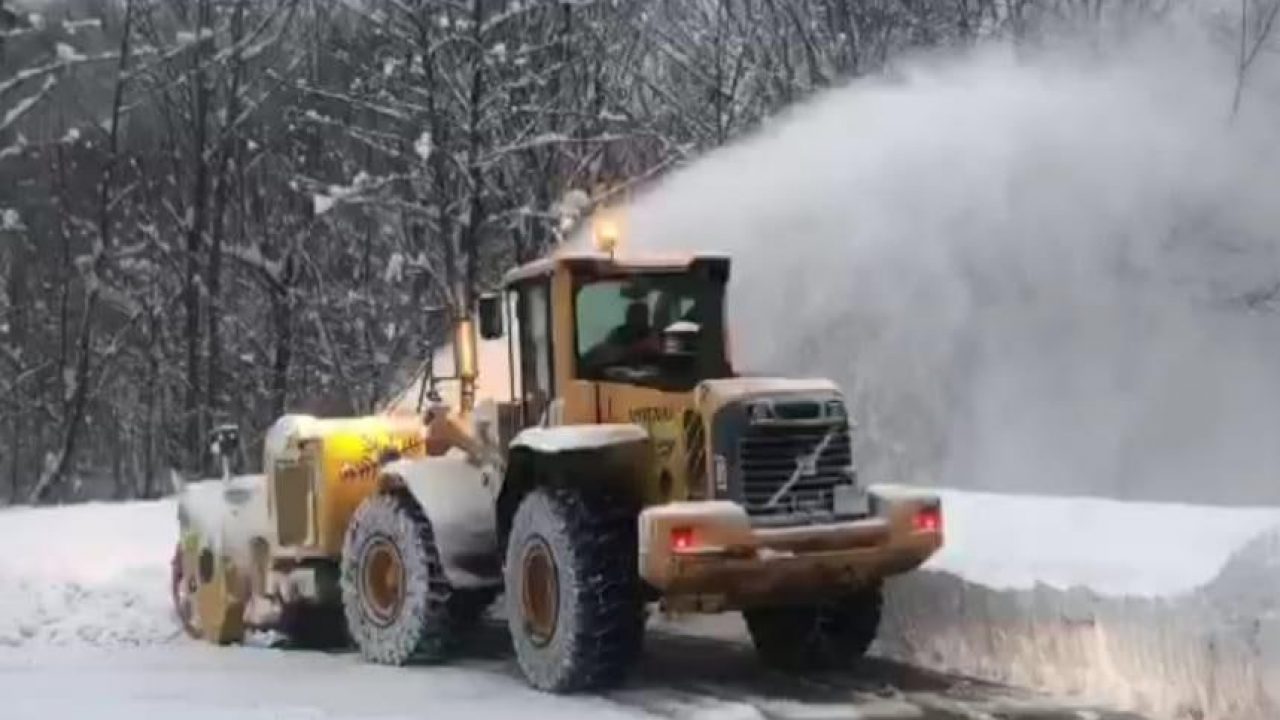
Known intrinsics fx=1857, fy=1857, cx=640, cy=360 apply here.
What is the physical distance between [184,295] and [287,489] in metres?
22.6

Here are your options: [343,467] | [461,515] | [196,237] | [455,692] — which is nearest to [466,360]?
[461,515]

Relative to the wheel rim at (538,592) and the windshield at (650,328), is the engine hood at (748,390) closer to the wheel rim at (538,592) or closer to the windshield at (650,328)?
the windshield at (650,328)

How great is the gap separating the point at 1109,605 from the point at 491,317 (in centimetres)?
424

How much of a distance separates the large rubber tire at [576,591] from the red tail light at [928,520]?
1.64 meters

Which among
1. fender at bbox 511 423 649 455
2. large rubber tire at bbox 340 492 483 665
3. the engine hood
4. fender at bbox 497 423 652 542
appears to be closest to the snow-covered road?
large rubber tire at bbox 340 492 483 665

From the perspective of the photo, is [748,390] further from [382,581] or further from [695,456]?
[382,581]

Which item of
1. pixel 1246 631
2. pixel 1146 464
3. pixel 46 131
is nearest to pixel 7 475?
pixel 46 131

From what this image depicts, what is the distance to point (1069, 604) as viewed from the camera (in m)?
10.7

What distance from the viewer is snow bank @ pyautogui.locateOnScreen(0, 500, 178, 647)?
1437 centimetres

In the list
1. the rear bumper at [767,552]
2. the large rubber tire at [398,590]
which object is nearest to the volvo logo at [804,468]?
the rear bumper at [767,552]

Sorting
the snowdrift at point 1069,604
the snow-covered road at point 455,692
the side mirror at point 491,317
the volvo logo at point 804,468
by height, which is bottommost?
the snow-covered road at point 455,692

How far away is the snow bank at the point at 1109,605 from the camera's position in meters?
9.50

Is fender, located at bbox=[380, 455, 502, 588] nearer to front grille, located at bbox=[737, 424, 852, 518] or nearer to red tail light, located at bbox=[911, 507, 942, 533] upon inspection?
front grille, located at bbox=[737, 424, 852, 518]

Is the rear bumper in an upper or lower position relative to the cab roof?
lower
